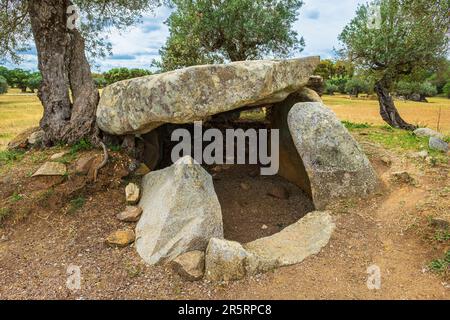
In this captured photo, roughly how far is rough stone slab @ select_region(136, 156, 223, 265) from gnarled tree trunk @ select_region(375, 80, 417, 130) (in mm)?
12518

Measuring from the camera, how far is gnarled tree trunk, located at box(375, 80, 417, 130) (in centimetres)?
1669

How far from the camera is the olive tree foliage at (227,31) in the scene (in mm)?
14891

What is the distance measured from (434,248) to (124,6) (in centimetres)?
1031

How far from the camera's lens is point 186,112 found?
6.99 meters

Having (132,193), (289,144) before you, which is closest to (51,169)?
(132,193)

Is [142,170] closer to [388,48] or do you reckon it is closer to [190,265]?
[190,265]

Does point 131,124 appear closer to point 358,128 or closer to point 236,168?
point 236,168

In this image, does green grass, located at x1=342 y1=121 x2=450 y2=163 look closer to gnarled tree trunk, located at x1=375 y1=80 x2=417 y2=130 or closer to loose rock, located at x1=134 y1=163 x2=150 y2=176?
gnarled tree trunk, located at x1=375 y1=80 x2=417 y2=130

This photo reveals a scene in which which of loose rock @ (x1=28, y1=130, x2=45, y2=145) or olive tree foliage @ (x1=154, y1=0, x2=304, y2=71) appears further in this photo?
olive tree foliage @ (x1=154, y1=0, x2=304, y2=71)

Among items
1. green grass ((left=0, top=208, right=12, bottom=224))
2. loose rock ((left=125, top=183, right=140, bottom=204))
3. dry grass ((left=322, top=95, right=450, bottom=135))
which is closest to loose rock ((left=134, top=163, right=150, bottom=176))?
loose rock ((left=125, top=183, right=140, bottom=204))

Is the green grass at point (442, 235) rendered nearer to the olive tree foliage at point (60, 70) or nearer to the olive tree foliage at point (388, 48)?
the olive tree foliage at point (60, 70)

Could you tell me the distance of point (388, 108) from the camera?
56.1 feet

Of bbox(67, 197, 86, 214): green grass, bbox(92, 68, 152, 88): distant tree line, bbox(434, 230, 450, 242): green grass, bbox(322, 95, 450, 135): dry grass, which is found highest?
bbox(92, 68, 152, 88): distant tree line

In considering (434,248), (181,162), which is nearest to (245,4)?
(181,162)
